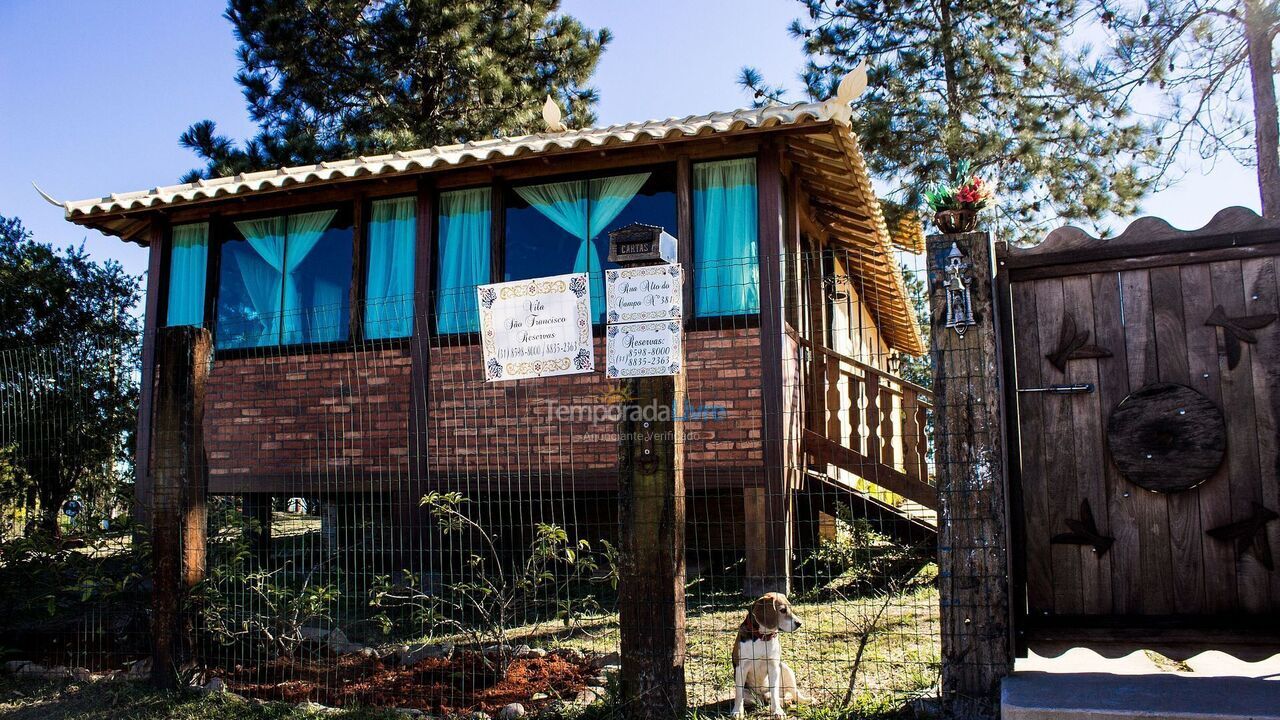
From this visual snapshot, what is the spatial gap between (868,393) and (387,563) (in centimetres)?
468

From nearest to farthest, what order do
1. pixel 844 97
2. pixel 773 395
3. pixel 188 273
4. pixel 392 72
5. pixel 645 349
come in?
pixel 645 349, pixel 844 97, pixel 773 395, pixel 188 273, pixel 392 72

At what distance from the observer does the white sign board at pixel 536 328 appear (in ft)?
17.7

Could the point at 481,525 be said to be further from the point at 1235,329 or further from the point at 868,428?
the point at 1235,329

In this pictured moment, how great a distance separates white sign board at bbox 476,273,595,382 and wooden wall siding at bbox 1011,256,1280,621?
7.96 feet

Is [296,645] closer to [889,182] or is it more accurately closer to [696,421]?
[696,421]

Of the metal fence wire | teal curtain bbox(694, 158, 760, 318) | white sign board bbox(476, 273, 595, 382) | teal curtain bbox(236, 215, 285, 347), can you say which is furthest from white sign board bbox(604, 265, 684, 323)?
teal curtain bbox(236, 215, 285, 347)

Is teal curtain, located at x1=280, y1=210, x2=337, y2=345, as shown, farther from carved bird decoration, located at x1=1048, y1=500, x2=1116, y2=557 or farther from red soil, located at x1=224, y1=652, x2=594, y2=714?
carved bird decoration, located at x1=1048, y1=500, x2=1116, y2=557

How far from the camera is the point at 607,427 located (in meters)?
7.64

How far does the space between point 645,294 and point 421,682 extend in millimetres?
2472

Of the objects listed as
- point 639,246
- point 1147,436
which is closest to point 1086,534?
point 1147,436

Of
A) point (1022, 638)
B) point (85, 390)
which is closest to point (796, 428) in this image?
point (1022, 638)

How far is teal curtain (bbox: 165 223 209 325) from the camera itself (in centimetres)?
945

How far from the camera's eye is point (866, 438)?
798 centimetres

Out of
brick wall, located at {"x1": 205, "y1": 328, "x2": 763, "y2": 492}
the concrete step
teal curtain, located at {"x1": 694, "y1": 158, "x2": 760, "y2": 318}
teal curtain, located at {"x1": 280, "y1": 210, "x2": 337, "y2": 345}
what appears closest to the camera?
the concrete step
